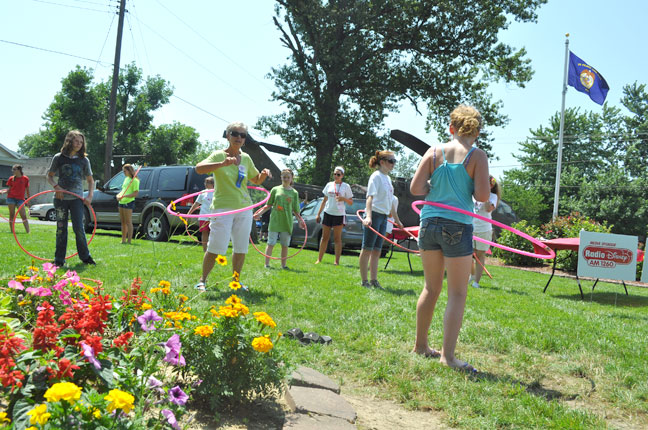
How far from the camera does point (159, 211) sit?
41.2 ft

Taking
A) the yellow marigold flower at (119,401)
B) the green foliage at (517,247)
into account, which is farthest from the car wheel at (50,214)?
the yellow marigold flower at (119,401)

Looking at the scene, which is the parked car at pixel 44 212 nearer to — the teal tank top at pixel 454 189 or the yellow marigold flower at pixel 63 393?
the teal tank top at pixel 454 189

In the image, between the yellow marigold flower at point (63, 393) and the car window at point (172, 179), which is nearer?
the yellow marigold flower at point (63, 393)

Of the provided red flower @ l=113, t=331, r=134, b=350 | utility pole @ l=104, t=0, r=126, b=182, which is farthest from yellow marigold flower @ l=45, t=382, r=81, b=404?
utility pole @ l=104, t=0, r=126, b=182

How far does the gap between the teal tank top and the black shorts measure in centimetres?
627

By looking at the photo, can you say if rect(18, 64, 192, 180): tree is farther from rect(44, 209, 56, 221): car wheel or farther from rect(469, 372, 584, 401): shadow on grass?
rect(469, 372, 584, 401): shadow on grass

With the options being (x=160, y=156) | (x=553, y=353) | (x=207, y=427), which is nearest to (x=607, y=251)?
(x=553, y=353)

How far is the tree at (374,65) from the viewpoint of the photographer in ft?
81.6

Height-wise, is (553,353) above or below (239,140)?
below

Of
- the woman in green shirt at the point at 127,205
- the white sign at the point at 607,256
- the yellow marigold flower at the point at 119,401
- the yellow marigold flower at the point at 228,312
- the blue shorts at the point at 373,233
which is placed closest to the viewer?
the yellow marigold flower at the point at 119,401

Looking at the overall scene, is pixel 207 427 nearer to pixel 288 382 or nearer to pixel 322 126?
pixel 288 382

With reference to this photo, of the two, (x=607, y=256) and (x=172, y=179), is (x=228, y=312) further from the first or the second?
(x=172, y=179)

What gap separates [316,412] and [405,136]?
5345 mm

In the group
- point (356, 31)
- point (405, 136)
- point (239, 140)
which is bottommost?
point (239, 140)
